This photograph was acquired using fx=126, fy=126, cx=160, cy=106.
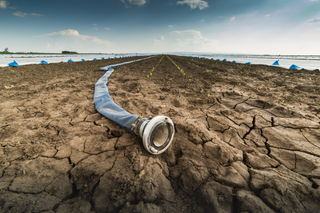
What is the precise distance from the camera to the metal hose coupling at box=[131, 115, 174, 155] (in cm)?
139

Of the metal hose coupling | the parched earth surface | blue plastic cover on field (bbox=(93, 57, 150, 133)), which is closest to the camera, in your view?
the parched earth surface

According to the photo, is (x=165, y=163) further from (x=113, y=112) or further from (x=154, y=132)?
(x=113, y=112)

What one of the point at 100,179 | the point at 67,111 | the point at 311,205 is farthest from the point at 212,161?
the point at 67,111

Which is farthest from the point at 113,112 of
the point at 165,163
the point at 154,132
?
the point at 165,163

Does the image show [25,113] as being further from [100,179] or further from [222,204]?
[222,204]

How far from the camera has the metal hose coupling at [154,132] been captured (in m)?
1.39

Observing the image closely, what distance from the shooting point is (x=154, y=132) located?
145 centimetres

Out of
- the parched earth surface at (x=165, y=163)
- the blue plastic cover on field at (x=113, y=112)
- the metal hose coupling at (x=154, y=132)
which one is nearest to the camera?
the parched earth surface at (x=165, y=163)

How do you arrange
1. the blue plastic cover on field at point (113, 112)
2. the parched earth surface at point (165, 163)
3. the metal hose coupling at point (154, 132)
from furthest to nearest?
1. the blue plastic cover on field at point (113, 112)
2. the metal hose coupling at point (154, 132)
3. the parched earth surface at point (165, 163)

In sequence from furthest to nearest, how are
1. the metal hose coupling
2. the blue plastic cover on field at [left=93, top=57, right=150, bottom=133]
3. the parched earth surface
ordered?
the blue plastic cover on field at [left=93, top=57, right=150, bottom=133] → the metal hose coupling → the parched earth surface

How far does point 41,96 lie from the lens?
327 cm

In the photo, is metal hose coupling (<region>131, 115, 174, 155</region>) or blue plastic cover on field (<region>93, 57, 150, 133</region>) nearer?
metal hose coupling (<region>131, 115, 174, 155</region>)

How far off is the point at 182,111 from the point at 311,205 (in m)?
1.92

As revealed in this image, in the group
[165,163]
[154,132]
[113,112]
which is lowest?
[165,163]
